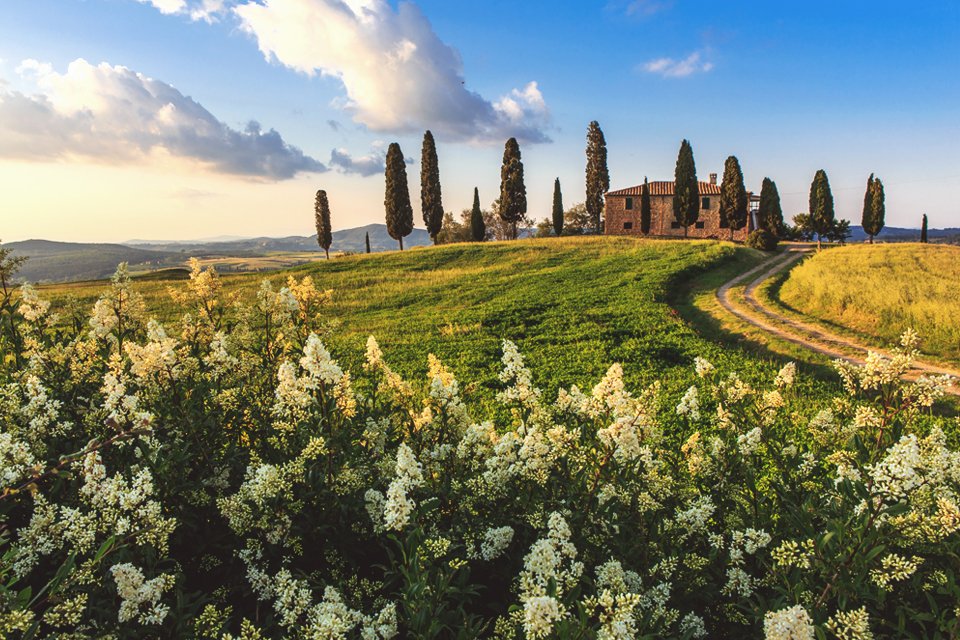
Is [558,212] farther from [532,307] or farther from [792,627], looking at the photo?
[792,627]

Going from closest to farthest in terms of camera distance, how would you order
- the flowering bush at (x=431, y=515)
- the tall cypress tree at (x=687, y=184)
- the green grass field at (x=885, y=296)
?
the flowering bush at (x=431, y=515), the green grass field at (x=885, y=296), the tall cypress tree at (x=687, y=184)

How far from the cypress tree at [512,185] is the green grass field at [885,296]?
3236 centimetres

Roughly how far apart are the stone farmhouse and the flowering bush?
5932 centimetres

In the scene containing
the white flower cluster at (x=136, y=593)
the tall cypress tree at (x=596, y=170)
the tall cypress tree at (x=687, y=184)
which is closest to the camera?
the white flower cluster at (x=136, y=593)

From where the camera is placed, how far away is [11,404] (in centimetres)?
378

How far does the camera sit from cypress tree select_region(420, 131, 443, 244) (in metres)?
54.0

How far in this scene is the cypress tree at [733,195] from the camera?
163ft

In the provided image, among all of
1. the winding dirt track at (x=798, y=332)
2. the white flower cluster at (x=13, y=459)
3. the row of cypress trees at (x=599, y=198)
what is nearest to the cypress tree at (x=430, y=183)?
the row of cypress trees at (x=599, y=198)

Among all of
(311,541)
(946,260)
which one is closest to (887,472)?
(311,541)

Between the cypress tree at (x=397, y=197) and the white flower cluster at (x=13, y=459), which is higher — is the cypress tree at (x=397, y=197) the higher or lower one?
the higher one

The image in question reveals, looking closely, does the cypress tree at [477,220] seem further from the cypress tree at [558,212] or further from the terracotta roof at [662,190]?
the terracotta roof at [662,190]

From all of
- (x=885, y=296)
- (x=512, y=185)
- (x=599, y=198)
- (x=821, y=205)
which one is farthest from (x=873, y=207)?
(x=885, y=296)

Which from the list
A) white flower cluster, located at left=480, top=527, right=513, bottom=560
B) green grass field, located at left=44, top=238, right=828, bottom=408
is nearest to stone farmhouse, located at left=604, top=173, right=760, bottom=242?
green grass field, located at left=44, top=238, right=828, bottom=408

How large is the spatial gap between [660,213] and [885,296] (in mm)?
42845
